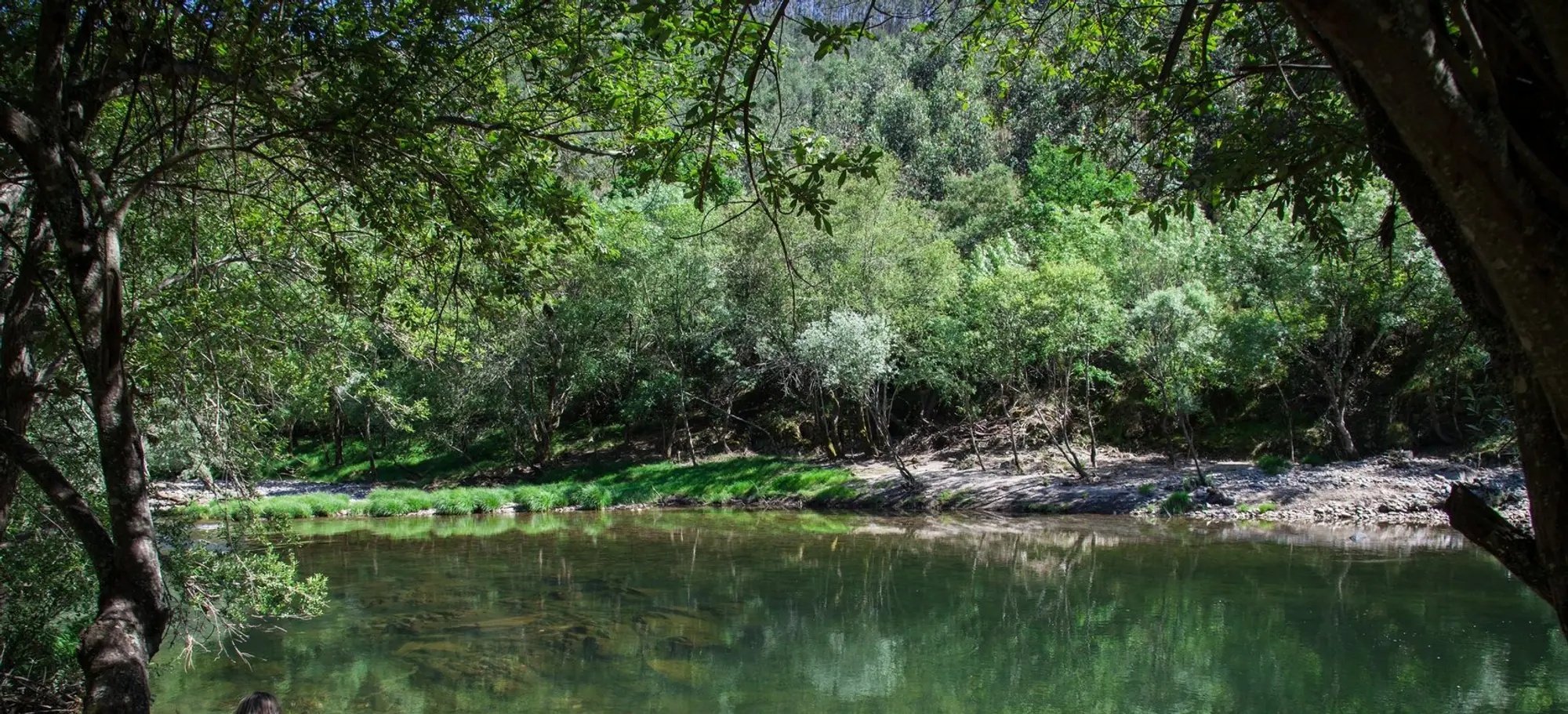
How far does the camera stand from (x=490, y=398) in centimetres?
3803

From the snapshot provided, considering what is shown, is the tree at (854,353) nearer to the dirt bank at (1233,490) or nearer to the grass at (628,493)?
the dirt bank at (1233,490)

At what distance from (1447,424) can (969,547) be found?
16.1 metres

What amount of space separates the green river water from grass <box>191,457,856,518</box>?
8.11 metres

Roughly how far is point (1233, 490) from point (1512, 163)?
2786 cm

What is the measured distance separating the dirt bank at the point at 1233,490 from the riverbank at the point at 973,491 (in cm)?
4

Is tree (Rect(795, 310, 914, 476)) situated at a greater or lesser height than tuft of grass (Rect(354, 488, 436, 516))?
greater

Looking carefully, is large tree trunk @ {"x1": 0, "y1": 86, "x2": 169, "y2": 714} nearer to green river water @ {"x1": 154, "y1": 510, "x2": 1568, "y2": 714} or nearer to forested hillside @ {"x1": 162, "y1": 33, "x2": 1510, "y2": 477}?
green river water @ {"x1": 154, "y1": 510, "x2": 1568, "y2": 714}

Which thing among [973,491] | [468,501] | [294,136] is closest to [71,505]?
[294,136]

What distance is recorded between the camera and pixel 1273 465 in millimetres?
28500

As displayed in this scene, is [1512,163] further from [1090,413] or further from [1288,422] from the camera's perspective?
[1090,413]

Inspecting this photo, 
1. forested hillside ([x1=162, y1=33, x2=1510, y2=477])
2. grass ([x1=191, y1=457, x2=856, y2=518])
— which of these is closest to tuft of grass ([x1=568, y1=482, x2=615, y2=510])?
grass ([x1=191, y1=457, x2=856, y2=518])

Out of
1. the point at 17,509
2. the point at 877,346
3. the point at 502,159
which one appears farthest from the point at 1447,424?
the point at 17,509

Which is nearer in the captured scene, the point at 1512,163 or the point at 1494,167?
the point at 1494,167

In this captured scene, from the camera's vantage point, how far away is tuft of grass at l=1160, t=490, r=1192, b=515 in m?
26.9
